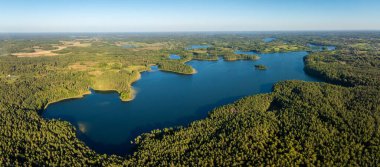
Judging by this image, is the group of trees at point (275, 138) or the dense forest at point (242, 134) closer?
the group of trees at point (275, 138)

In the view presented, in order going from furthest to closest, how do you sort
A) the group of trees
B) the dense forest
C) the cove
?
the cove, the dense forest, the group of trees

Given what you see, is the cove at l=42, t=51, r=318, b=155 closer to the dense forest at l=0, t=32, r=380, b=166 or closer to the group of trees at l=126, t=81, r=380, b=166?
the dense forest at l=0, t=32, r=380, b=166

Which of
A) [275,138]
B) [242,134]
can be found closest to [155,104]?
[242,134]

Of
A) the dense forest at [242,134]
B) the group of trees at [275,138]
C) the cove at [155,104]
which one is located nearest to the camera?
the group of trees at [275,138]

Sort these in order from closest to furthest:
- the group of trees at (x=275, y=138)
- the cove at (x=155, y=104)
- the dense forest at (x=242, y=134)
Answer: the group of trees at (x=275, y=138), the dense forest at (x=242, y=134), the cove at (x=155, y=104)

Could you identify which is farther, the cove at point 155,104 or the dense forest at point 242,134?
the cove at point 155,104

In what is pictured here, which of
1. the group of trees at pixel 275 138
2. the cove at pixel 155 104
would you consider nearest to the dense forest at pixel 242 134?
the group of trees at pixel 275 138

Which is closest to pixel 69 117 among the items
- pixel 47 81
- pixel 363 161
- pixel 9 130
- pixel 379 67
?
pixel 9 130

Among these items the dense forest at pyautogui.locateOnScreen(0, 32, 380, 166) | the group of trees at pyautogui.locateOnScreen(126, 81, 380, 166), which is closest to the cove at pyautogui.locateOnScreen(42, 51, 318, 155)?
the dense forest at pyautogui.locateOnScreen(0, 32, 380, 166)

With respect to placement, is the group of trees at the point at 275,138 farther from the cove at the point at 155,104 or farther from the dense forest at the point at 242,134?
the cove at the point at 155,104

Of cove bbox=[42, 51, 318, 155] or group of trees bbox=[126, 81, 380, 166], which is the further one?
cove bbox=[42, 51, 318, 155]
